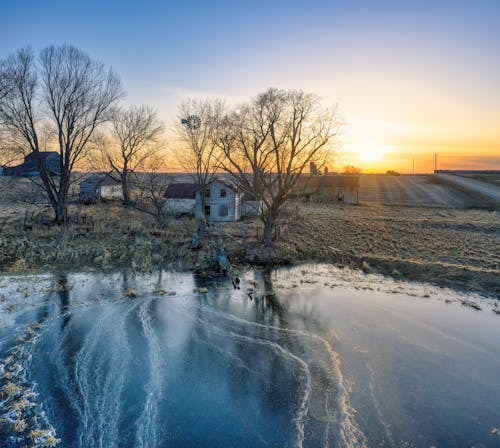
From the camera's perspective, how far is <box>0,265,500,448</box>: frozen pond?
7.72 m

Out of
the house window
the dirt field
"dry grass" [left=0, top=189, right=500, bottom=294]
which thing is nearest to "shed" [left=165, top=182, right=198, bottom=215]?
the house window

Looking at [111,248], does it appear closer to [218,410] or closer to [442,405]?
[218,410]

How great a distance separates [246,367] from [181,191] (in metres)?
29.5

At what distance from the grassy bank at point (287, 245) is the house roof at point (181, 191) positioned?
224 inches

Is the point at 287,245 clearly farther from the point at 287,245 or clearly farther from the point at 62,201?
the point at 62,201

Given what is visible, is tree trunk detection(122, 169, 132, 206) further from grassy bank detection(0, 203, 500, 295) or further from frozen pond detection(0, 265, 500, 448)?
frozen pond detection(0, 265, 500, 448)

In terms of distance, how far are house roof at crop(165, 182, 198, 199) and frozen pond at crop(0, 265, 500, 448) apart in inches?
824

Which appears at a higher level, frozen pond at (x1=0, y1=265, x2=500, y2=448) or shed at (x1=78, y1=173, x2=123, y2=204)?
shed at (x1=78, y1=173, x2=123, y2=204)

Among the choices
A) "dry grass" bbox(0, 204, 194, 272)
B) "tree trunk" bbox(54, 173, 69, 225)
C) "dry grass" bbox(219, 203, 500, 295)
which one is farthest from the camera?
"tree trunk" bbox(54, 173, 69, 225)

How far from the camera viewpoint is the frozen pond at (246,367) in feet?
25.3

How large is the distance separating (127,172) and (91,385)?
35400 millimetres

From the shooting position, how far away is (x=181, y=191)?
1490 inches

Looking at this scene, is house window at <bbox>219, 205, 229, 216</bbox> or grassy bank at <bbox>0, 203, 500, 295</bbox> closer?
grassy bank at <bbox>0, 203, 500, 295</bbox>

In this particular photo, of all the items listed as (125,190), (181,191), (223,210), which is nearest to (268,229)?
(223,210)
